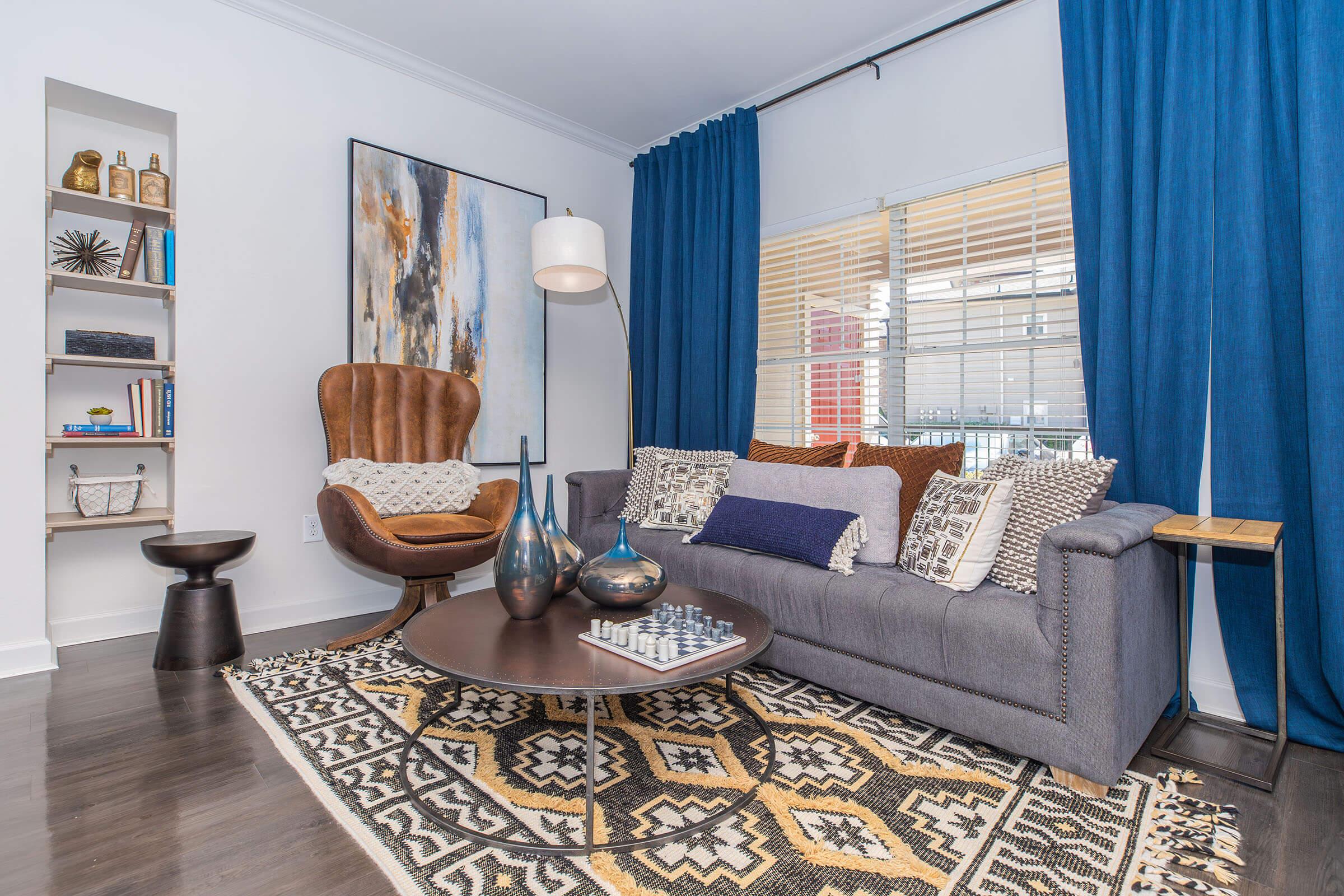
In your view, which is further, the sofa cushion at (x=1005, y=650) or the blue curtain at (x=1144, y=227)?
the blue curtain at (x=1144, y=227)

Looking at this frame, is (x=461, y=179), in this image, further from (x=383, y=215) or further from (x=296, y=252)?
(x=296, y=252)

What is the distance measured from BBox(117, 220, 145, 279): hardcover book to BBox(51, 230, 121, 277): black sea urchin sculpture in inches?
2.3

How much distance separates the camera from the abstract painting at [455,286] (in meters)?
3.38

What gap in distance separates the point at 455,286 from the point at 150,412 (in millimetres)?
1517

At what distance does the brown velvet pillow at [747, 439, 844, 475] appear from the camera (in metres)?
3.04

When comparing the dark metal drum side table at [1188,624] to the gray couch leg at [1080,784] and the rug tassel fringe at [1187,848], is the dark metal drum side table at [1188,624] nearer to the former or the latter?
→ the rug tassel fringe at [1187,848]

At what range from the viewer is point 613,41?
10.8 feet

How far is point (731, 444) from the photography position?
3867mm

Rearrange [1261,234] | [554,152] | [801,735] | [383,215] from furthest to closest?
[554,152] < [383,215] < [1261,234] < [801,735]

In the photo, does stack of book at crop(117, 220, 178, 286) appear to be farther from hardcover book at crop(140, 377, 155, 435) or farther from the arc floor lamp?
the arc floor lamp

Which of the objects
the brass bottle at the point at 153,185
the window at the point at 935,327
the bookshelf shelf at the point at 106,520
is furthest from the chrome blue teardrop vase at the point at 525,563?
the brass bottle at the point at 153,185

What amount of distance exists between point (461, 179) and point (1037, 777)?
3.72 m

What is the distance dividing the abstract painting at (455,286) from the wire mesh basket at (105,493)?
107cm

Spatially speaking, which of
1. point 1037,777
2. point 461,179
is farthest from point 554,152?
point 1037,777
